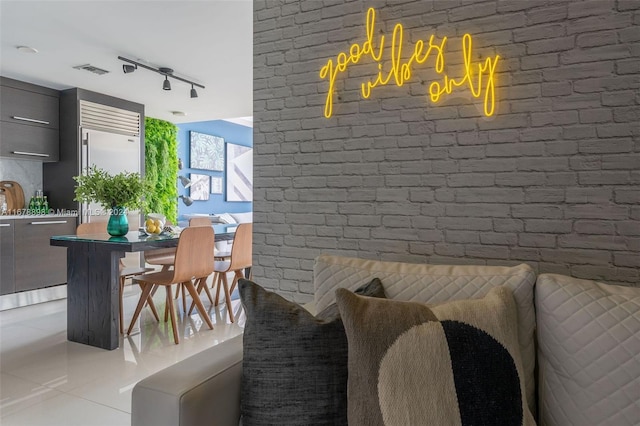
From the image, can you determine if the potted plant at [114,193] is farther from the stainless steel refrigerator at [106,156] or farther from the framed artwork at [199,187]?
the framed artwork at [199,187]

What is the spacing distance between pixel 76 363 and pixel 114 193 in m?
1.28

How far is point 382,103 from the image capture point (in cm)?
192

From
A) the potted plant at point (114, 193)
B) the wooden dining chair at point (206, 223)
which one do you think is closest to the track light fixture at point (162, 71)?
the potted plant at point (114, 193)

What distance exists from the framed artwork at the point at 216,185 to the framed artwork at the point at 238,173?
0.22 metres

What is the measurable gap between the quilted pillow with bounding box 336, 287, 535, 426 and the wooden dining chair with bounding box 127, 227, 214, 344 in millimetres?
2477

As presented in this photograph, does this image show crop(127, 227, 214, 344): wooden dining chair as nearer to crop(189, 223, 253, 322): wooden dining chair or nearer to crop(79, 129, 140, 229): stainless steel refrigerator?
crop(189, 223, 253, 322): wooden dining chair

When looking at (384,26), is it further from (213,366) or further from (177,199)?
(177,199)

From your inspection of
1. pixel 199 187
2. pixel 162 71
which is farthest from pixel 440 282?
pixel 199 187

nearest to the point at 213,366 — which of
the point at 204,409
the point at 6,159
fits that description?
the point at 204,409

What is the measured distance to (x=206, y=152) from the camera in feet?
26.6

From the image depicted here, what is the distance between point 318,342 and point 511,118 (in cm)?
123

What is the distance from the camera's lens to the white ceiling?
2938 mm

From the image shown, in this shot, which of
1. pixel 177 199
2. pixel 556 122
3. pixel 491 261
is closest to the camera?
pixel 556 122

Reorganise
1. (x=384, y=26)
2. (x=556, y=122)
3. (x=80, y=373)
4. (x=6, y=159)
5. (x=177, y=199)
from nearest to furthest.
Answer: (x=556, y=122) < (x=384, y=26) < (x=80, y=373) < (x=6, y=159) < (x=177, y=199)
